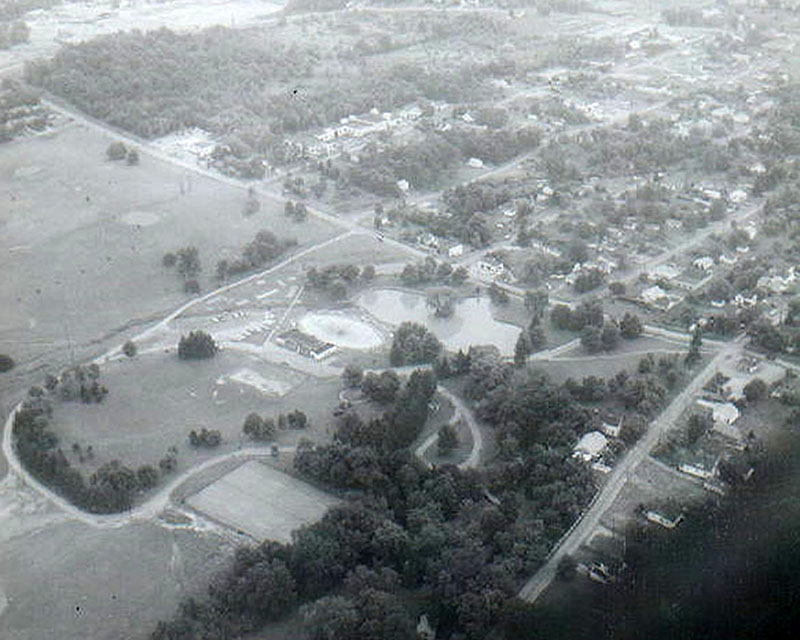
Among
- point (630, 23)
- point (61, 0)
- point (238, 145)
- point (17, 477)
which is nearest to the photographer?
point (17, 477)

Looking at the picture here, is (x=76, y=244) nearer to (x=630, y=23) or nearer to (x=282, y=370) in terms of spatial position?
(x=282, y=370)

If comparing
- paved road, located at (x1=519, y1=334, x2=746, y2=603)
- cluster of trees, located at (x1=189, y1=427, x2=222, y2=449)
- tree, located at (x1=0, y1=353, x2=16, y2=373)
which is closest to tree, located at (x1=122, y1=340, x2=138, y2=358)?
tree, located at (x1=0, y1=353, x2=16, y2=373)

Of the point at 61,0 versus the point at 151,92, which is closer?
the point at 151,92

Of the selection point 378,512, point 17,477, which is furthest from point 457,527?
point 17,477

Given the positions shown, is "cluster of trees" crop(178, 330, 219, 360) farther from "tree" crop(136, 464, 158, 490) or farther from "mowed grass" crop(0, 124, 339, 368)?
"tree" crop(136, 464, 158, 490)

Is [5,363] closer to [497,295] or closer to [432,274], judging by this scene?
[432,274]

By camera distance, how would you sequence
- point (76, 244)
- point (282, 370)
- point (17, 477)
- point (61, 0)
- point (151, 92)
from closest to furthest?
1. point (17, 477)
2. point (282, 370)
3. point (76, 244)
4. point (151, 92)
5. point (61, 0)

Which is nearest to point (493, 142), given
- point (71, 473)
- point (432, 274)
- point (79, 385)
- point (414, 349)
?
point (432, 274)
